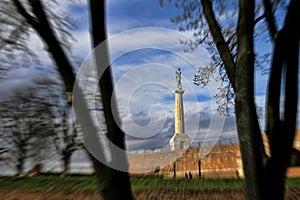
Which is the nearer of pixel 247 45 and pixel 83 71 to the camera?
pixel 247 45

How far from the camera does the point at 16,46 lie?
3.94 meters

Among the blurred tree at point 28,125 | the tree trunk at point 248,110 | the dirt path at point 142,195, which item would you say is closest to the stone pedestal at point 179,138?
the tree trunk at point 248,110

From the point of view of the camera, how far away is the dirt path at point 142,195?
7152 mm

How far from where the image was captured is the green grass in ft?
25.8

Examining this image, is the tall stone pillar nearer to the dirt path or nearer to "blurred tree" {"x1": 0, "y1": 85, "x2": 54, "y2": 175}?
the dirt path

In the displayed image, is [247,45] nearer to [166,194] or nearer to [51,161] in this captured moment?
[51,161]

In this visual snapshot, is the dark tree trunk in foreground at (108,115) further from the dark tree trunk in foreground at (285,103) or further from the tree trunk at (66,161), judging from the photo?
the tree trunk at (66,161)

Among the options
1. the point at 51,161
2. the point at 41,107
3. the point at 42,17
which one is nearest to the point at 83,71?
the point at 42,17

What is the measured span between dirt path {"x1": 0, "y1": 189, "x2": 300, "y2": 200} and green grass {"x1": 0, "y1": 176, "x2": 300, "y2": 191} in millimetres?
226

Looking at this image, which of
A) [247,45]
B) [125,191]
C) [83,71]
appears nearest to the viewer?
[125,191]

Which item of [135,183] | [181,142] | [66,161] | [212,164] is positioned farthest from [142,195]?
[212,164]

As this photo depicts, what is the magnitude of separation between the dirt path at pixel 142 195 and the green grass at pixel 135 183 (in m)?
0.23

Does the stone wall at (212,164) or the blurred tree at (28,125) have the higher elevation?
the blurred tree at (28,125)

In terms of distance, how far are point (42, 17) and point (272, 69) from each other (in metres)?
2.05
